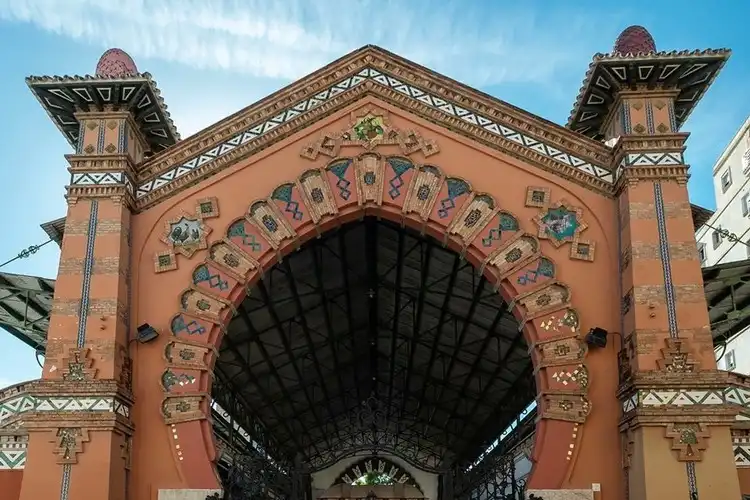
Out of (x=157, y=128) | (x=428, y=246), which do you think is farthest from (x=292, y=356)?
(x=157, y=128)

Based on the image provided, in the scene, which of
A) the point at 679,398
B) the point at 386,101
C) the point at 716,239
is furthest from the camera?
the point at 716,239

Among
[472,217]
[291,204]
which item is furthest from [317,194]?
[472,217]

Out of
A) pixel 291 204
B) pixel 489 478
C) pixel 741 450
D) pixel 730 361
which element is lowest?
pixel 741 450

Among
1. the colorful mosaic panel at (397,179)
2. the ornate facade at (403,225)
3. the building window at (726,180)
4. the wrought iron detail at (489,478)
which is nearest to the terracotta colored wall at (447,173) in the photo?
the ornate facade at (403,225)

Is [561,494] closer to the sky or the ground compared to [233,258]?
closer to the ground

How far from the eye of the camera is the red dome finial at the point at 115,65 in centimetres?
1450

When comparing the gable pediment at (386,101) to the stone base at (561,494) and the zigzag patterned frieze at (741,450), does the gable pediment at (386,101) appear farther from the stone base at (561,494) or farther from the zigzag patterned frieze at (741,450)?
the stone base at (561,494)

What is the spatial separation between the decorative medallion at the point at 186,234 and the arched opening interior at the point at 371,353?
6.27ft

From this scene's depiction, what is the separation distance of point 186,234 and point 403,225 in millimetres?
3562

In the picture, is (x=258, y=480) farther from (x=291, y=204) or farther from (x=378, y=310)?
(x=291, y=204)

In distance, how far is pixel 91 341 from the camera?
43.8ft

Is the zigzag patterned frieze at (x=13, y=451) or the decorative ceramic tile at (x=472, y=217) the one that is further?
the decorative ceramic tile at (x=472, y=217)

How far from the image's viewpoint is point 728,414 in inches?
485

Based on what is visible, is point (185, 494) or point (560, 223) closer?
point (185, 494)
